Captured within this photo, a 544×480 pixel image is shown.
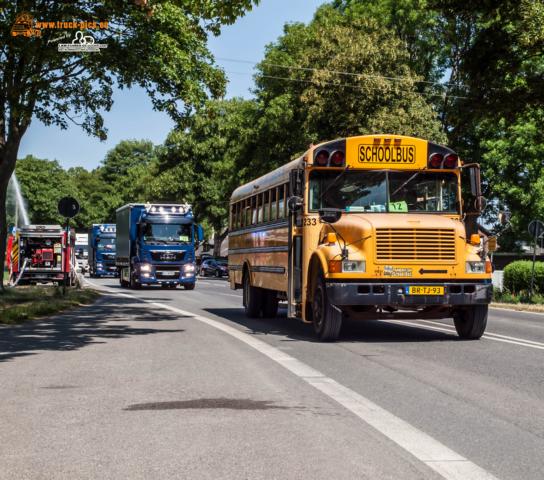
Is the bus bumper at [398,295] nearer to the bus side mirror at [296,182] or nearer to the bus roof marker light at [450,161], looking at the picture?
the bus side mirror at [296,182]

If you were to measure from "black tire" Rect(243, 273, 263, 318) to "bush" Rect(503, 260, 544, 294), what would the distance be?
13.0 metres

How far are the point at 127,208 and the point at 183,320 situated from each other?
2200cm

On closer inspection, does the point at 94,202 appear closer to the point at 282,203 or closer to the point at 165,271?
the point at 165,271

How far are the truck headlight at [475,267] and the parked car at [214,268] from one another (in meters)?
54.0

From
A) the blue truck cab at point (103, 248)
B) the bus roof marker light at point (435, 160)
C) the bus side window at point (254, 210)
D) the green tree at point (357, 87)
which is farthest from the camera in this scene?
the blue truck cab at point (103, 248)

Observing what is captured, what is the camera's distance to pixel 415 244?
42.6ft

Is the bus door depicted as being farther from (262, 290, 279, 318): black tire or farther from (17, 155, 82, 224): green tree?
(17, 155, 82, 224): green tree

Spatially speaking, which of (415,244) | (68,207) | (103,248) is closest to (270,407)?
(415,244)

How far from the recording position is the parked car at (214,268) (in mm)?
67438

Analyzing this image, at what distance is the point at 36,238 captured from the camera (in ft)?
143

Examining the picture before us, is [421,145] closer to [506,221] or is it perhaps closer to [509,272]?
[506,221]

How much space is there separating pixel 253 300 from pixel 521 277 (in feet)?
45.6

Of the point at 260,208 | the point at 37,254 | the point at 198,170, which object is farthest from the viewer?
the point at 198,170

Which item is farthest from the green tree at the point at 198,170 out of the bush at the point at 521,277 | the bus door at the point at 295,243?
the bus door at the point at 295,243
